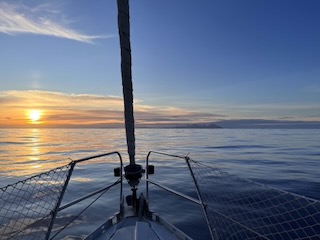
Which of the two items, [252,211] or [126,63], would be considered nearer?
[126,63]

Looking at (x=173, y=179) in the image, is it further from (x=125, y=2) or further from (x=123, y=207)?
(x=125, y=2)

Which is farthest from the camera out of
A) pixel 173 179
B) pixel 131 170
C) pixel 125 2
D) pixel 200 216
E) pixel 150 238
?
pixel 173 179

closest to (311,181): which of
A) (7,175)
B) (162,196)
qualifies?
(162,196)

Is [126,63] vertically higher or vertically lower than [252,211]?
higher

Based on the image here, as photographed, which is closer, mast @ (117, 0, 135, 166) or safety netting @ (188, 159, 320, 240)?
mast @ (117, 0, 135, 166)

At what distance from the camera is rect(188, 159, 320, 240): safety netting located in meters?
6.55

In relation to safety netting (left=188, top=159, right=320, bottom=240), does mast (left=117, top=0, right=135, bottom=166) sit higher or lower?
higher

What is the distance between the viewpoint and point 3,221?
304 inches

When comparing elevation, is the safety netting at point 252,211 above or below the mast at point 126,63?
below

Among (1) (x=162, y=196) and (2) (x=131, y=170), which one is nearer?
(2) (x=131, y=170)

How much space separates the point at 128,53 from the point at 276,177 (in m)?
13.9

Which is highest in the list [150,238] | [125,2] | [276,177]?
[125,2]

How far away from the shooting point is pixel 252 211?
830 centimetres

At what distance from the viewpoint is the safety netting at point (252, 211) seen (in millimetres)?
6551
